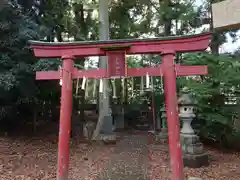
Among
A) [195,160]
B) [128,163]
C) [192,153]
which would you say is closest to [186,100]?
[192,153]

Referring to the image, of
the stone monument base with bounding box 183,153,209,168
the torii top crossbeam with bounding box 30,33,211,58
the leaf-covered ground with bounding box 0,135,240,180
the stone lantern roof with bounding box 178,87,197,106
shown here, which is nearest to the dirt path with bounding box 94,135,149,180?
the leaf-covered ground with bounding box 0,135,240,180

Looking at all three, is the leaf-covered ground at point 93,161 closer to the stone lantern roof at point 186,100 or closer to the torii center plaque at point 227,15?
the stone lantern roof at point 186,100

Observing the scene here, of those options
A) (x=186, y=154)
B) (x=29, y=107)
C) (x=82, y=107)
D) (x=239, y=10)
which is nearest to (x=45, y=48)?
(x=239, y=10)

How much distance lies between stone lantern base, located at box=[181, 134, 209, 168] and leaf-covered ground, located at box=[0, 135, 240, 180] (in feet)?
0.76

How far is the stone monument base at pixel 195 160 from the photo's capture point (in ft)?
22.4

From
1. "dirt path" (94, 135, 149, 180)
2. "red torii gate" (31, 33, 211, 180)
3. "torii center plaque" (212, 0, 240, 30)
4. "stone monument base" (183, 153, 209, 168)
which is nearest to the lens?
"torii center plaque" (212, 0, 240, 30)

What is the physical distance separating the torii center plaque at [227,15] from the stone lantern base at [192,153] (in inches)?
167

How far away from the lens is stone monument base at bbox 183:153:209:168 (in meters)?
6.84

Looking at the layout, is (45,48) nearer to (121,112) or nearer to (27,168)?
(27,168)

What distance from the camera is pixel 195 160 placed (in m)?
6.84

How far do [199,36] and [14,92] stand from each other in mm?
6373

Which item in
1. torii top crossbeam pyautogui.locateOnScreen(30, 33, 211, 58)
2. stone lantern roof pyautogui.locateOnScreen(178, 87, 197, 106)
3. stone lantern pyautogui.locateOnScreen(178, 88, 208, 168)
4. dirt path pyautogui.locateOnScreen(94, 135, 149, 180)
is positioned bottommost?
dirt path pyautogui.locateOnScreen(94, 135, 149, 180)

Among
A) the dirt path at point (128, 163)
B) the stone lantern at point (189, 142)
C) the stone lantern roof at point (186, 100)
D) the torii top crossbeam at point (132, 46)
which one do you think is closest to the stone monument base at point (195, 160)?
the stone lantern at point (189, 142)

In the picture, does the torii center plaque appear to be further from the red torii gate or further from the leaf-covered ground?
the leaf-covered ground
